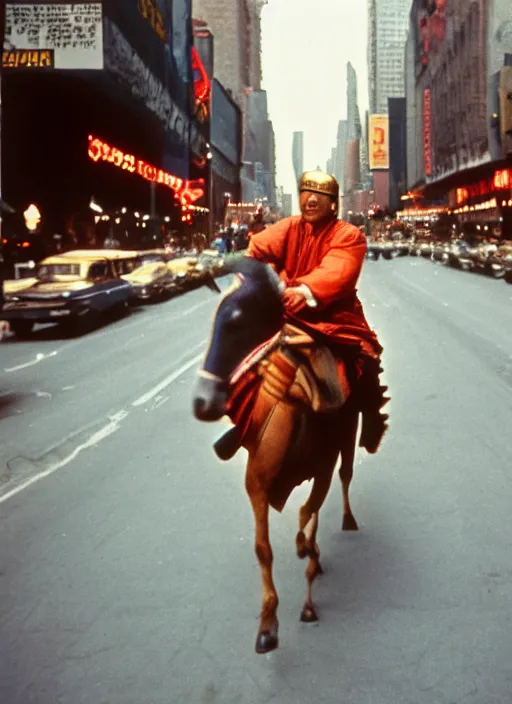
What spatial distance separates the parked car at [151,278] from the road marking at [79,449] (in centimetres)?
1802

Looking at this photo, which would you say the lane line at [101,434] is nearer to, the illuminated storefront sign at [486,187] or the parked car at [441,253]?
the parked car at [441,253]

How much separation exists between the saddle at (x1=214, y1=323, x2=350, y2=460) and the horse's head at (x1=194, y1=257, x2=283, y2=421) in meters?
0.07

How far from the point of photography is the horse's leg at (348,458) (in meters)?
5.28

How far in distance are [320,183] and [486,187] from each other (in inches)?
3109

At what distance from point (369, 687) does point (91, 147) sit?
1894 inches

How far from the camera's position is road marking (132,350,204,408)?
11.7 meters

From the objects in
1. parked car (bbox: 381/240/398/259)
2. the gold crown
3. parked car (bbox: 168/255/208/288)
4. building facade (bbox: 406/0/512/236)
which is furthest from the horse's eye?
parked car (bbox: 381/240/398/259)

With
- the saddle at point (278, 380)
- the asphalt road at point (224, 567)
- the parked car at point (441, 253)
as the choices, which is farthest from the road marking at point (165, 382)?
the parked car at point (441, 253)

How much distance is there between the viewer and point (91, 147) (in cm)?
4947

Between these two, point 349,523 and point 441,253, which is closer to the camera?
point 349,523

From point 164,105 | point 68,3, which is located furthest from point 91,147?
point 164,105

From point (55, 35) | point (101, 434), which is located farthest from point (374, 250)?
point (101, 434)

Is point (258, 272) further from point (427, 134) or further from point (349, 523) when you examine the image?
point (427, 134)

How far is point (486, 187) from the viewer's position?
80000 mm
